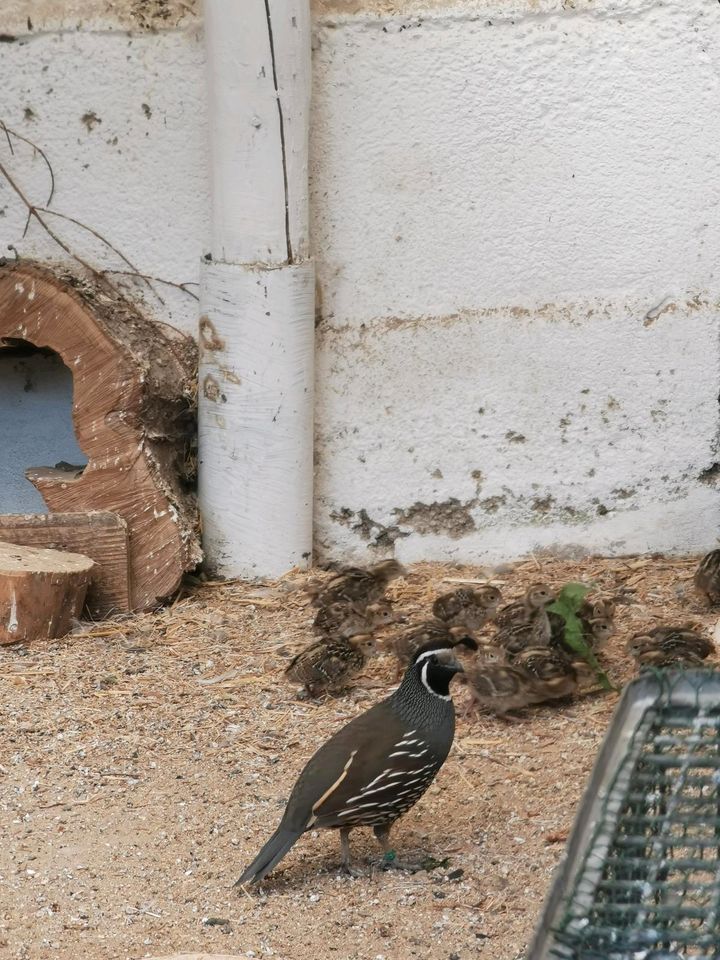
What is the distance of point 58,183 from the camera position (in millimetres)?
6152

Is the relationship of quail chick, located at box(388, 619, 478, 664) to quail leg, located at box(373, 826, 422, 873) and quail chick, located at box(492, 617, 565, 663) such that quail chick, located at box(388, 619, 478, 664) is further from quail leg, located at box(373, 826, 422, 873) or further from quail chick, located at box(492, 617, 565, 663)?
quail leg, located at box(373, 826, 422, 873)

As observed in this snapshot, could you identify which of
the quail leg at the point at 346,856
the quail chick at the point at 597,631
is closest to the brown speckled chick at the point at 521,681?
the quail chick at the point at 597,631

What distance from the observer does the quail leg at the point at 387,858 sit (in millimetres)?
4074

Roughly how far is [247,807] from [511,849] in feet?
2.85

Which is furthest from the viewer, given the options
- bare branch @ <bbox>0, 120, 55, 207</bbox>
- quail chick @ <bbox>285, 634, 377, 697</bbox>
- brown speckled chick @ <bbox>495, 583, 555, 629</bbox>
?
bare branch @ <bbox>0, 120, 55, 207</bbox>

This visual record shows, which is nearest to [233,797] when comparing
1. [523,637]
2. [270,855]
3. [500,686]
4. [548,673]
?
[270,855]

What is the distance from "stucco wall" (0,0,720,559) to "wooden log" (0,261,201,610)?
33 cm

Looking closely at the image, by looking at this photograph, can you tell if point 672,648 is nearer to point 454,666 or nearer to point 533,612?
point 533,612

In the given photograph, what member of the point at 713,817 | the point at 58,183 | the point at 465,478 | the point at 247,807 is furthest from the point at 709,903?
the point at 58,183

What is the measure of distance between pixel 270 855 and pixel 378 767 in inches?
15.7

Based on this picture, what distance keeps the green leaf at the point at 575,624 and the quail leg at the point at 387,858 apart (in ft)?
4.44

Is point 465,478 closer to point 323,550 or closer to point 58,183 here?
point 323,550

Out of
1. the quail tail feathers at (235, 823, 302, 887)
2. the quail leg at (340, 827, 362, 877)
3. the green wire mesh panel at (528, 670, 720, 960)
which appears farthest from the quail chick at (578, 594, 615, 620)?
the green wire mesh panel at (528, 670, 720, 960)

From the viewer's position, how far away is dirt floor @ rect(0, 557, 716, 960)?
12.3 feet
